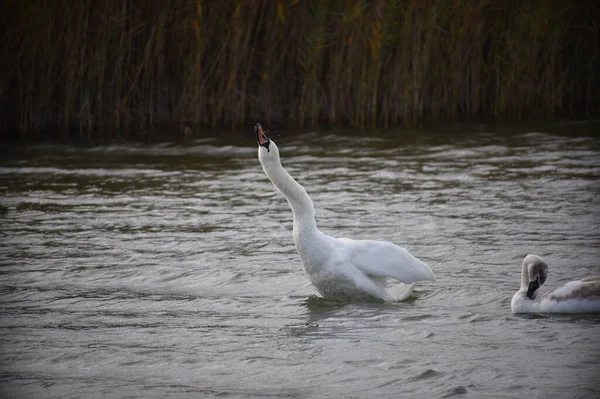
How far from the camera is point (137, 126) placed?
17109mm

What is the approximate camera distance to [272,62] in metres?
16.8

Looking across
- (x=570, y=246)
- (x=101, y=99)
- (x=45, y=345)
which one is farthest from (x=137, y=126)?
(x=45, y=345)

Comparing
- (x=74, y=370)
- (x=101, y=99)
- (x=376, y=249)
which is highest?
(x=101, y=99)

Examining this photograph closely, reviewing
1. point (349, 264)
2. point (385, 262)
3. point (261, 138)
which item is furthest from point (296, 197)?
point (385, 262)

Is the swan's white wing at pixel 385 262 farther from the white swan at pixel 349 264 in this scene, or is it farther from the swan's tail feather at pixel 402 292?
the swan's tail feather at pixel 402 292

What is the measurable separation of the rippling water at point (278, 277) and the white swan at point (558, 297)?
72 millimetres

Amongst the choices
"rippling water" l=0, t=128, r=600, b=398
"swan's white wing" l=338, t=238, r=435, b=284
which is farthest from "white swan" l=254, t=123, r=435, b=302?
"rippling water" l=0, t=128, r=600, b=398

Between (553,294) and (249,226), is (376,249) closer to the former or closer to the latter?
(553,294)

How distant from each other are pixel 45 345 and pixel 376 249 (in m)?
2.31

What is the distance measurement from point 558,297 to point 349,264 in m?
1.39

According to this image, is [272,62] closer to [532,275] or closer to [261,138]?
[261,138]

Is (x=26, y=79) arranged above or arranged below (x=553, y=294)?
above

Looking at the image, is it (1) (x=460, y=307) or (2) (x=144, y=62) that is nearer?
(1) (x=460, y=307)

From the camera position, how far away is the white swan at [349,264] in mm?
6891
